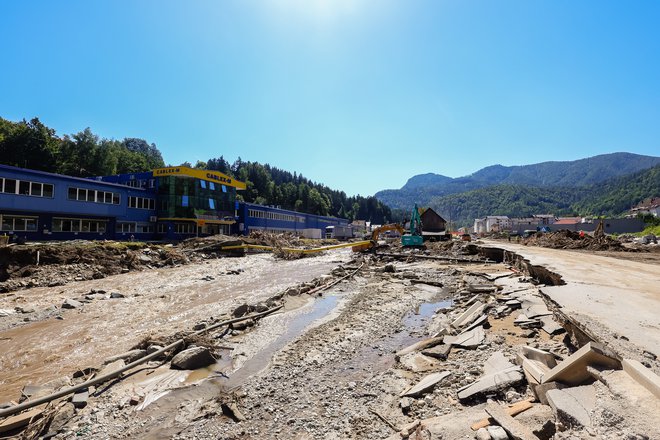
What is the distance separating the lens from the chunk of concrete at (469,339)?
8.53m

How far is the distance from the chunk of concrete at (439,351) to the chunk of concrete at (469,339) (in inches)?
13.3

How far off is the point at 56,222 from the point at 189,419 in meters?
42.5

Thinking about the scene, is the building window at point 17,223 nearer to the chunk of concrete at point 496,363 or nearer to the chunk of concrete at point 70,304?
the chunk of concrete at point 70,304

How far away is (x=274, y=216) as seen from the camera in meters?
82.6

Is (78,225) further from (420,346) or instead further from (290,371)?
(420,346)

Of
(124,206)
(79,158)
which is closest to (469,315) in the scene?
(124,206)

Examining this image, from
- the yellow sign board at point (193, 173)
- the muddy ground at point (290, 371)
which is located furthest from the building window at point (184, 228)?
the muddy ground at point (290, 371)

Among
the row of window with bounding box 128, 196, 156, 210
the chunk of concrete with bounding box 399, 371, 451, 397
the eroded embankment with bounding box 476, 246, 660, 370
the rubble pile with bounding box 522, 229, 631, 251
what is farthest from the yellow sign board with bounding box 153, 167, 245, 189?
the chunk of concrete with bounding box 399, 371, 451, 397

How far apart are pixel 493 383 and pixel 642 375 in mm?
2122

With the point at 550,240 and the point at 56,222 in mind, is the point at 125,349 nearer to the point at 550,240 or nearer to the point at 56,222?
the point at 56,222

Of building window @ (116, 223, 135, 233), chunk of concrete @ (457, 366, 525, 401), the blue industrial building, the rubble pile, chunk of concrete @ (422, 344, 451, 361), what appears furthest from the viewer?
building window @ (116, 223, 135, 233)

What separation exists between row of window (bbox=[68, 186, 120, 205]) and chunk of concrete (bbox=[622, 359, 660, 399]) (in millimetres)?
47760

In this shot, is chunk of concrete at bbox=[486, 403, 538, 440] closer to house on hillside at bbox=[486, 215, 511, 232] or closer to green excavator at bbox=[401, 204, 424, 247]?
green excavator at bbox=[401, 204, 424, 247]

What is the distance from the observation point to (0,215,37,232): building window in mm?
33688
